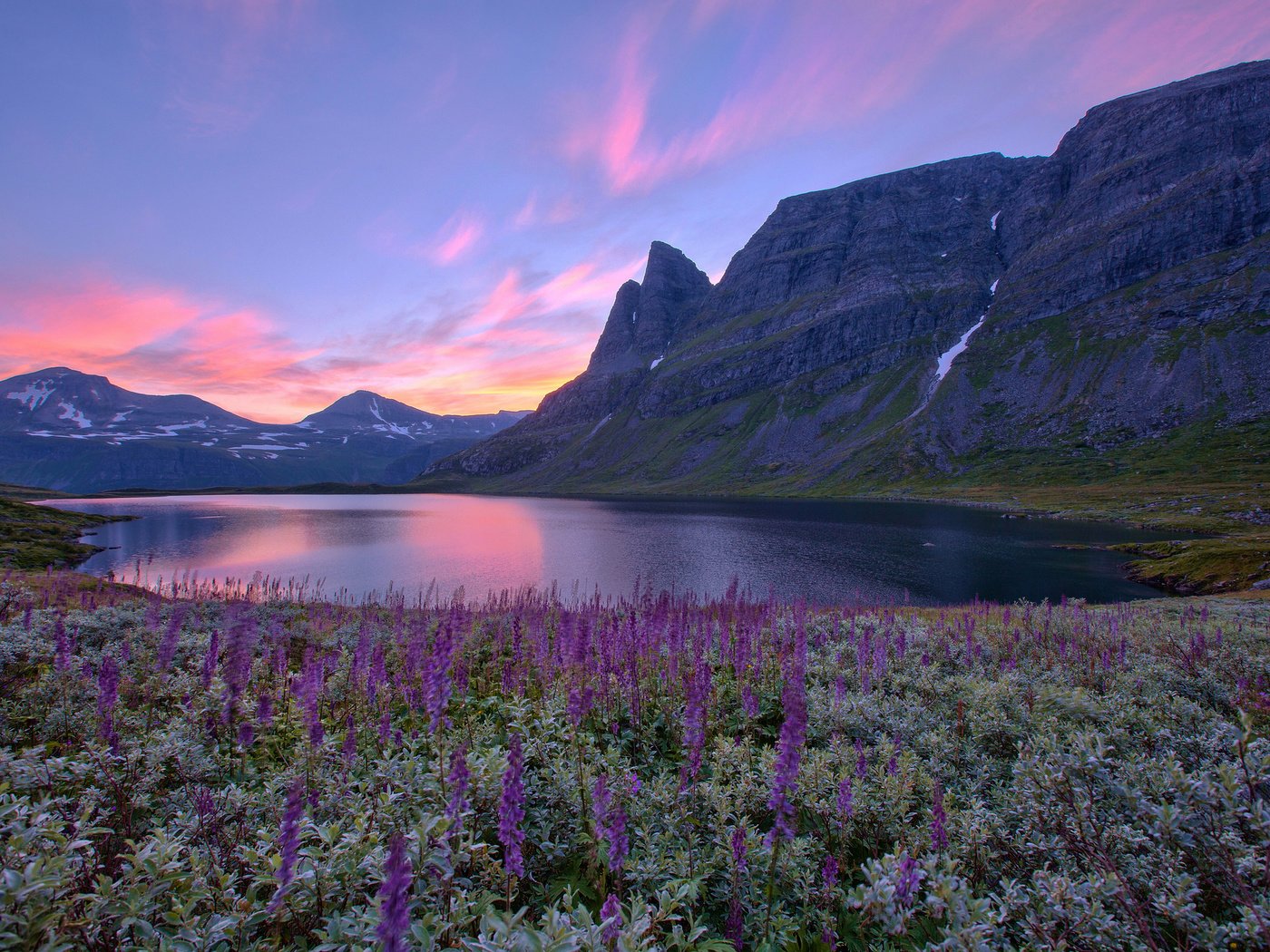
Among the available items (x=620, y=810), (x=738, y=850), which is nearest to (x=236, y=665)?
(x=620, y=810)

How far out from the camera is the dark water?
1786 inches

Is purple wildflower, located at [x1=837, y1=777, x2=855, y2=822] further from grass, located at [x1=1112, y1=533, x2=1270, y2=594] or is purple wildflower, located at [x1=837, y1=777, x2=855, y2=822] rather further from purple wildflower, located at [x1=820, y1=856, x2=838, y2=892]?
grass, located at [x1=1112, y1=533, x2=1270, y2=594]

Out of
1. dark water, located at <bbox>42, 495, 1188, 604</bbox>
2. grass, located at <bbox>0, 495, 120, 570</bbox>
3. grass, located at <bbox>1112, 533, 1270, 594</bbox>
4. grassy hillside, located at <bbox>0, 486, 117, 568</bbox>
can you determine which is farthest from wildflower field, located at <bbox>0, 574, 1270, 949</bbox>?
grassy hillside, located at <bbox>0, 486, 117, 568</bbox>

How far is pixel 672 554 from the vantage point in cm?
6106

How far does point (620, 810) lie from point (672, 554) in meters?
57.6

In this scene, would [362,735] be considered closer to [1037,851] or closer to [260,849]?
[260,849]

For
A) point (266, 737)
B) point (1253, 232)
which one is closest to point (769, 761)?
point (266, 737)

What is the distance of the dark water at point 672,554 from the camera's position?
4538 centimetres

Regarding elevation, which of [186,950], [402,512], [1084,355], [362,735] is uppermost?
[1084,355]

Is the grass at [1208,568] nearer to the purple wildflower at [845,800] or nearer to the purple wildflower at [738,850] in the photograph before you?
the purple wildflower at [845,800]

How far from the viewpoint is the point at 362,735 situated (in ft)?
23.4

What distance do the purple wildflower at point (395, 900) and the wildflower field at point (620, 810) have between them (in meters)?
0.02

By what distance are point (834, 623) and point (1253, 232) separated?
808ft

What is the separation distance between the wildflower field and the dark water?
776 inches
